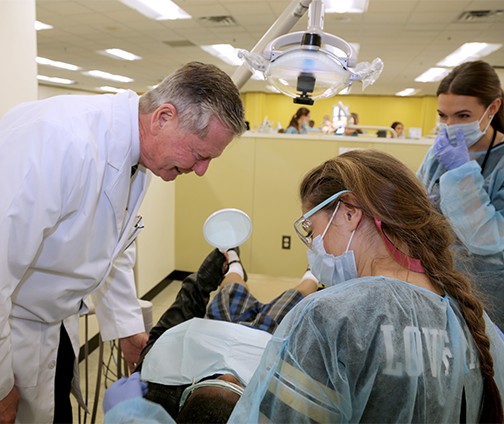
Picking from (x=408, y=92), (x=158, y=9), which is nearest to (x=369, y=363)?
(x=158, y=9)

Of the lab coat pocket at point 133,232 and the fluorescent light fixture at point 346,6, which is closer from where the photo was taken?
the lab coat pocket at point 133,232

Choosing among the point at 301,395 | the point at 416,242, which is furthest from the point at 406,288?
the point at 301,395

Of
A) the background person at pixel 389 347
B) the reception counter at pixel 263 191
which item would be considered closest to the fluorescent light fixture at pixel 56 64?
the reception counter at pixel 263 191

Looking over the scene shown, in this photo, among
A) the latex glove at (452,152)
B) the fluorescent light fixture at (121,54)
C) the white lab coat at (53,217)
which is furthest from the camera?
the fluorescent light fixture at (121,54)

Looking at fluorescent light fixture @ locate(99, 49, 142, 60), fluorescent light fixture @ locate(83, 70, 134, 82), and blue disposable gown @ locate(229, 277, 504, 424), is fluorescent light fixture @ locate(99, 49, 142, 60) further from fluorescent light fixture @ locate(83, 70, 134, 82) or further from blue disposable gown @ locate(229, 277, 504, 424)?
blue disposable gown @ locate(229, 277, 504, 424)

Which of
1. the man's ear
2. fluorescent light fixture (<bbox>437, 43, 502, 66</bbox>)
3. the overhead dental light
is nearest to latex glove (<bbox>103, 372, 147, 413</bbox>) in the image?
the man's ear

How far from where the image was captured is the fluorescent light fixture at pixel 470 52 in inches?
253

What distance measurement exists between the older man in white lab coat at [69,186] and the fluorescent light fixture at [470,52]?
703cm

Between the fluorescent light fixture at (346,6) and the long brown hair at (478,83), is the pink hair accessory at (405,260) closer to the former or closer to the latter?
the long brown hair at (478,83)

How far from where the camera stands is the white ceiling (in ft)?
16.3

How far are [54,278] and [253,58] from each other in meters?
0.80

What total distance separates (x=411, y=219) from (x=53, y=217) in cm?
80

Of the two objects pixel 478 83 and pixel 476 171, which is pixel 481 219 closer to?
pixel 476 171

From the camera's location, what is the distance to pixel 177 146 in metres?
1.08
